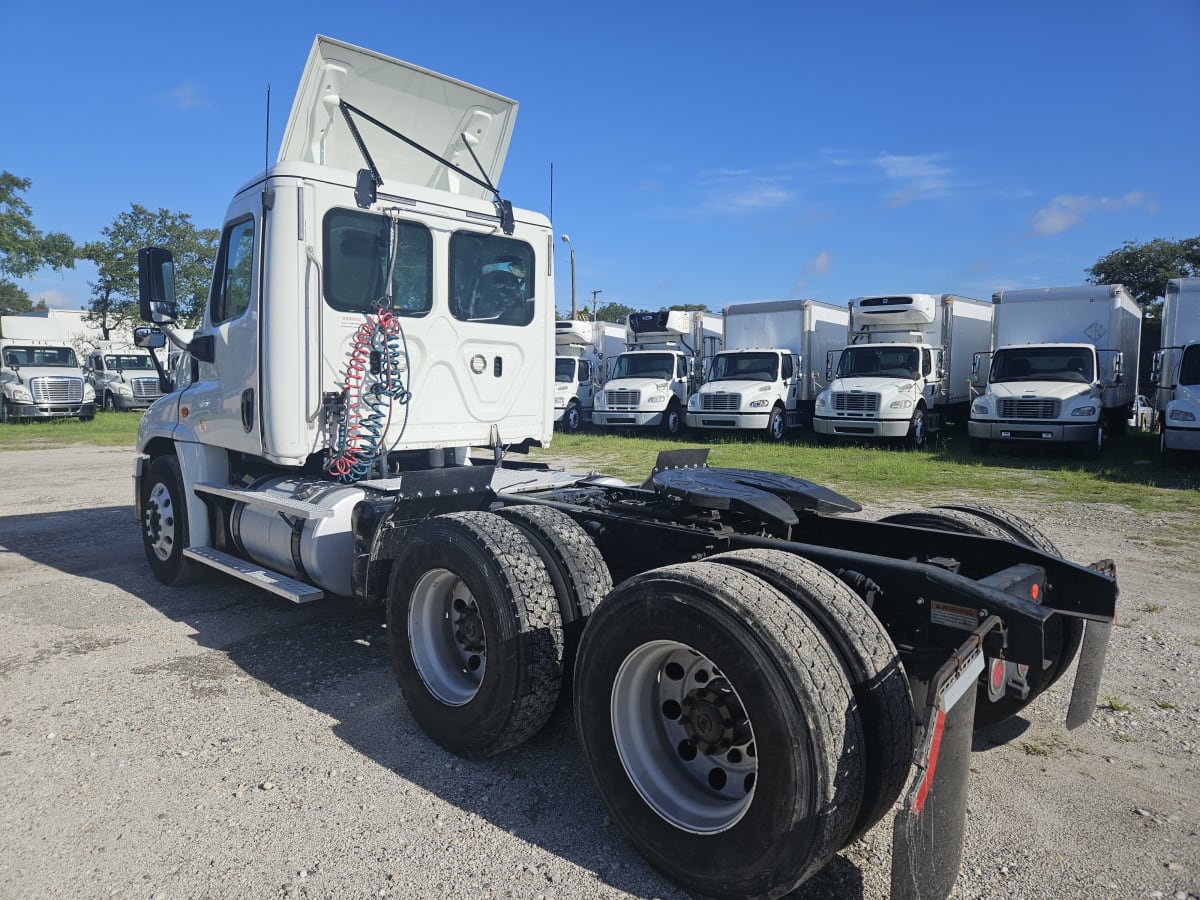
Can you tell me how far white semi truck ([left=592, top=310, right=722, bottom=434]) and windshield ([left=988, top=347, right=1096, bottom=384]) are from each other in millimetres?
8232

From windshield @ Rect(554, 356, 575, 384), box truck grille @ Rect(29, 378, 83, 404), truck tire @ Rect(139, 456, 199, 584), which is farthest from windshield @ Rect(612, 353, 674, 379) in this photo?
box truck grille @ Rect(29, 378, 83, 404)

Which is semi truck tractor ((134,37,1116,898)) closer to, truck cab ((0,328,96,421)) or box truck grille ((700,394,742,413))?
box truck grille ((700,394,742,413))

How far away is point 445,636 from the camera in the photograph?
3941 mm

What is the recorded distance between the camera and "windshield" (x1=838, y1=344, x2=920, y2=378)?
61.6ft

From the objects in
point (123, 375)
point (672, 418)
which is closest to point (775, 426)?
point (672, 418)

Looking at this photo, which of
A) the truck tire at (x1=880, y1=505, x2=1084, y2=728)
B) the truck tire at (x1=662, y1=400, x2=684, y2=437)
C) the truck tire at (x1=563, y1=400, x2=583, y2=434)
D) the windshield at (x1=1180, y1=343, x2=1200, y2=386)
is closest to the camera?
the truck tire at (x1=880, y1=505, x2=1084, y2=728)

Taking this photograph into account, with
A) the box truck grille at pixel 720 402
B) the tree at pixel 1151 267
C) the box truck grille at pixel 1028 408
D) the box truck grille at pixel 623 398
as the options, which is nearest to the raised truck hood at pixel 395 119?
the box truck grille at pixel 1028 408

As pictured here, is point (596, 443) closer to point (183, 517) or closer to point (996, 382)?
point (996, 382)

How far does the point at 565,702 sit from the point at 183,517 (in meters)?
4.03

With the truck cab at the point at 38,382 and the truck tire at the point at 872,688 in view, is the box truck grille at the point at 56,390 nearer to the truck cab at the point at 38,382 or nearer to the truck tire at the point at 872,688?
the truck cab at the point at 38,382

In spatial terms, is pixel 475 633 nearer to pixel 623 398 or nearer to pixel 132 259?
pixel 623 398

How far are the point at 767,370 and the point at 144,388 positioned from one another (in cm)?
2550

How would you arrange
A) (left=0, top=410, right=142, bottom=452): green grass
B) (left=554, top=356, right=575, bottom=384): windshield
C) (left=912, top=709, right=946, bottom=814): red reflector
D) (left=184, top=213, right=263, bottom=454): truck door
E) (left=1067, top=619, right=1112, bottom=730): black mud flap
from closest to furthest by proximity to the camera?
(left=912, top=709, right=946, bottom=814): red reflector < (left=1067, top=619, right=1112, bottom=730): black mud flap < (left=184, top=213, right=263, bottom=454): truck door < (left=0, top=410, right=142, bottom=452): green grass < (left=554, top=356, right=575, bottom=384): windshield

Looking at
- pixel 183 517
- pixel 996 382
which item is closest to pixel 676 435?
pixel 996 382
